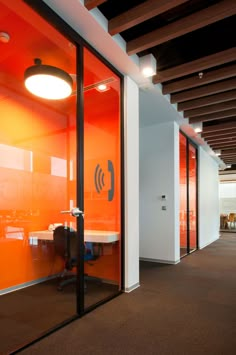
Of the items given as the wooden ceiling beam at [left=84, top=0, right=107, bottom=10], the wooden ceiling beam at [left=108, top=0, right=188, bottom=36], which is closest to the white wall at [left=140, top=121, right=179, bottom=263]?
the wooden ceiling beam at [left=108, top=0, right=188, bottom=36]

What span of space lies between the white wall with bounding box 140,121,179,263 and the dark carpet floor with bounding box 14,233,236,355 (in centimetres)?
125

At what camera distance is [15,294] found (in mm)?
3539

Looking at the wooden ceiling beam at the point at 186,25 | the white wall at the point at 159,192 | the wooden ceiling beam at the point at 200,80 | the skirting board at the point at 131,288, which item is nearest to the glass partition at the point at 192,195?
the white wall at the point at 159,192

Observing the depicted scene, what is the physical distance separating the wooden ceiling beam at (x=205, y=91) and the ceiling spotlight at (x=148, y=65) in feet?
3.48

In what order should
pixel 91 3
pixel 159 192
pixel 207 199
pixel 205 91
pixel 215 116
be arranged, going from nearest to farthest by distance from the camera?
pixel 91 3, pixel 205 91, pixel 215 116, pixel 159 192, pixel 207 199

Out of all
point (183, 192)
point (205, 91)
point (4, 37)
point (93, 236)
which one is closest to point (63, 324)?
point (93, 236)

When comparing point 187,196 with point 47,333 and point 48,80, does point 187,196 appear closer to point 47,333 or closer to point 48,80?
point 48,80

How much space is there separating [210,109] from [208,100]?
46 centimetres

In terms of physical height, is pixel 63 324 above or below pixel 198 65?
below

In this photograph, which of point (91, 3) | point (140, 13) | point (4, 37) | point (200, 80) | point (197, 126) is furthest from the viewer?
point (197, 126)

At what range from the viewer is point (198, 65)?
3.61m

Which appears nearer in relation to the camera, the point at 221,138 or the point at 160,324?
the point at 160,324

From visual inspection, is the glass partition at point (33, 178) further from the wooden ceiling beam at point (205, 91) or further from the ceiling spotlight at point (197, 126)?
the ceiling spotlight at point (197, 126)

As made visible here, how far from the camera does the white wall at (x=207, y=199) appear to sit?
804cm
